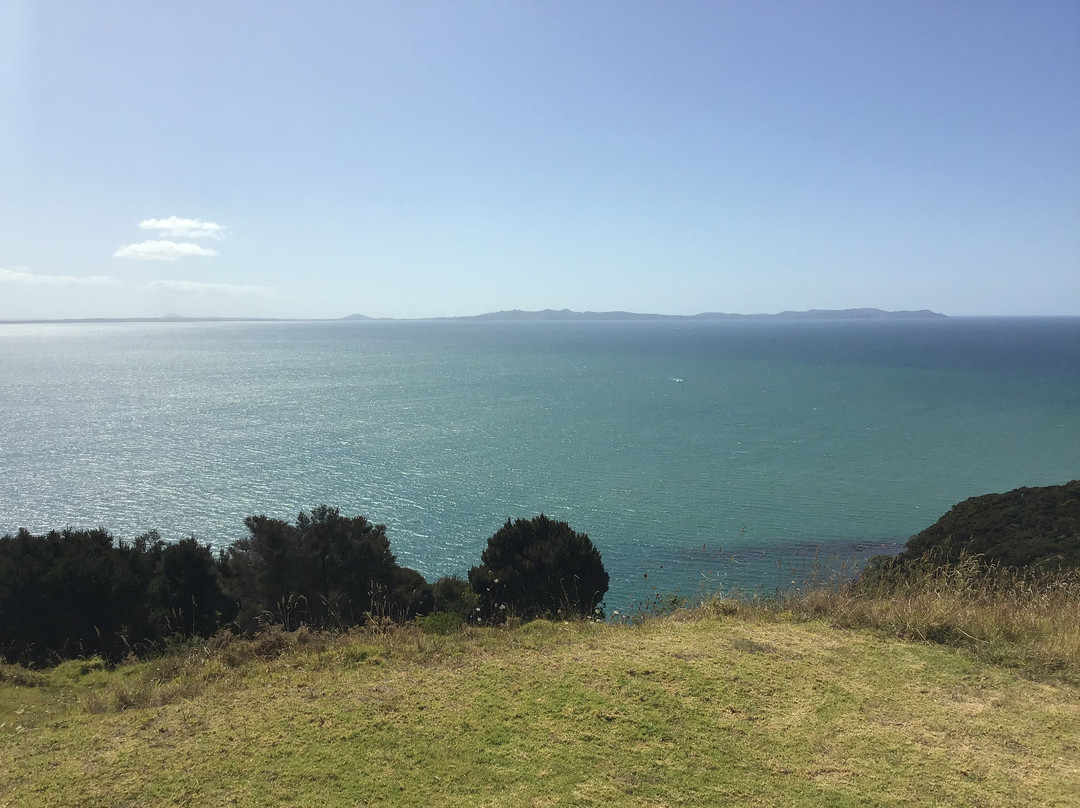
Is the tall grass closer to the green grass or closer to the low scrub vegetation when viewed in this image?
the green grass

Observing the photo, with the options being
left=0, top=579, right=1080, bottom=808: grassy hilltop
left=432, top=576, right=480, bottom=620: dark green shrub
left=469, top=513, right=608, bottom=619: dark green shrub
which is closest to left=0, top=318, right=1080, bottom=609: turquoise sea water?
left=469, top=513, right=608, bottom=619: dark green shrub

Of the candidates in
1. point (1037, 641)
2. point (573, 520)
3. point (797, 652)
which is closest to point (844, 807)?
point (797, 652)

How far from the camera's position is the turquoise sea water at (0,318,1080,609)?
29.6 meters

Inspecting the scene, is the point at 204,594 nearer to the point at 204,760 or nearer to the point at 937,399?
the point at 204,760

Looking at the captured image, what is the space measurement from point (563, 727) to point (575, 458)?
1582 inches

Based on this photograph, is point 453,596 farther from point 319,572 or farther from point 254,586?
point 254,586

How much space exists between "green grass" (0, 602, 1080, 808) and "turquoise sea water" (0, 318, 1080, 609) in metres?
6.09

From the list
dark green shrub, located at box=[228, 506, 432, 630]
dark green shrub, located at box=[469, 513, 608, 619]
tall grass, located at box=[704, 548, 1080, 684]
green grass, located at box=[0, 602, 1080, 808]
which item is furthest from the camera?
dark green shrub, located at box=[469, 513, 608, 619]

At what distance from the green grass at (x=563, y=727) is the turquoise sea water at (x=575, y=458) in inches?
240

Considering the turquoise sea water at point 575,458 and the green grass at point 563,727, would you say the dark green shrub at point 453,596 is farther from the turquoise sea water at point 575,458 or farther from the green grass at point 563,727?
the green grass at point 563,727

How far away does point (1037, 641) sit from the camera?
591 centimetres

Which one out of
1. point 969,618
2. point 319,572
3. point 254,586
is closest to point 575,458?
point 319,572

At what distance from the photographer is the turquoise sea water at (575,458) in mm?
29609

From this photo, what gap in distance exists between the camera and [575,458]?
44.5 metres
